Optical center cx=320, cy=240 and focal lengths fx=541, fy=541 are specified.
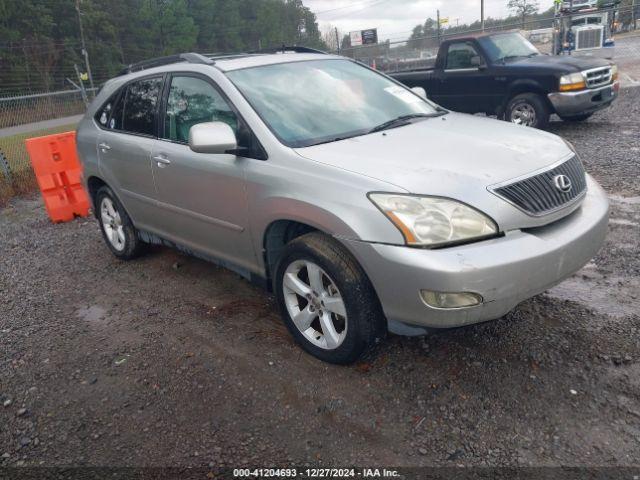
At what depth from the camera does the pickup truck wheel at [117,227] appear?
16.6 feet

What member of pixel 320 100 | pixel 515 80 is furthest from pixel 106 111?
pixel 515 80

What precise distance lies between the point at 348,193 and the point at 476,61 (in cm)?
821

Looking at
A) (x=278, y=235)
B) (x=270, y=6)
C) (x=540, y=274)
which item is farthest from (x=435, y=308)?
(x=270, y=6)

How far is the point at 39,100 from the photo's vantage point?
42.3 feet

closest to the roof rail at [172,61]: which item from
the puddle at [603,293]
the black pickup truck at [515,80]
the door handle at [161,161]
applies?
the door handle at [161,161]

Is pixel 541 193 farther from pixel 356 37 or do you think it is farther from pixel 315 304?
pixel 356 37

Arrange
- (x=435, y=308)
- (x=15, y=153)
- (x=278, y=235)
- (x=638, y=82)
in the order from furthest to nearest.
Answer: (x=638, y=82) → (x=15, y=153) → (x=278, y=235) → (x=435, y=308)

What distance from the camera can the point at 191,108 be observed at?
3.95 m

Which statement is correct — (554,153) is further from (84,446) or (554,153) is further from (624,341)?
(84,446)

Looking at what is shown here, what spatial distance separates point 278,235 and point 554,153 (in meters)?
1.73

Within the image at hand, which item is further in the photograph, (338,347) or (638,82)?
(638,82)

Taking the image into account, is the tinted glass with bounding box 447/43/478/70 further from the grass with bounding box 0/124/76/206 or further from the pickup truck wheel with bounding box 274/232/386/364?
the pickup truck wheel with bounding box 274/232/386/364

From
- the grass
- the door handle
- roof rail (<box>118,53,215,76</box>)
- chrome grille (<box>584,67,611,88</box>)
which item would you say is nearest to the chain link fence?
the grass

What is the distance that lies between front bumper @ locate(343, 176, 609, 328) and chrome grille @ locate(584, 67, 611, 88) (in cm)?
732
